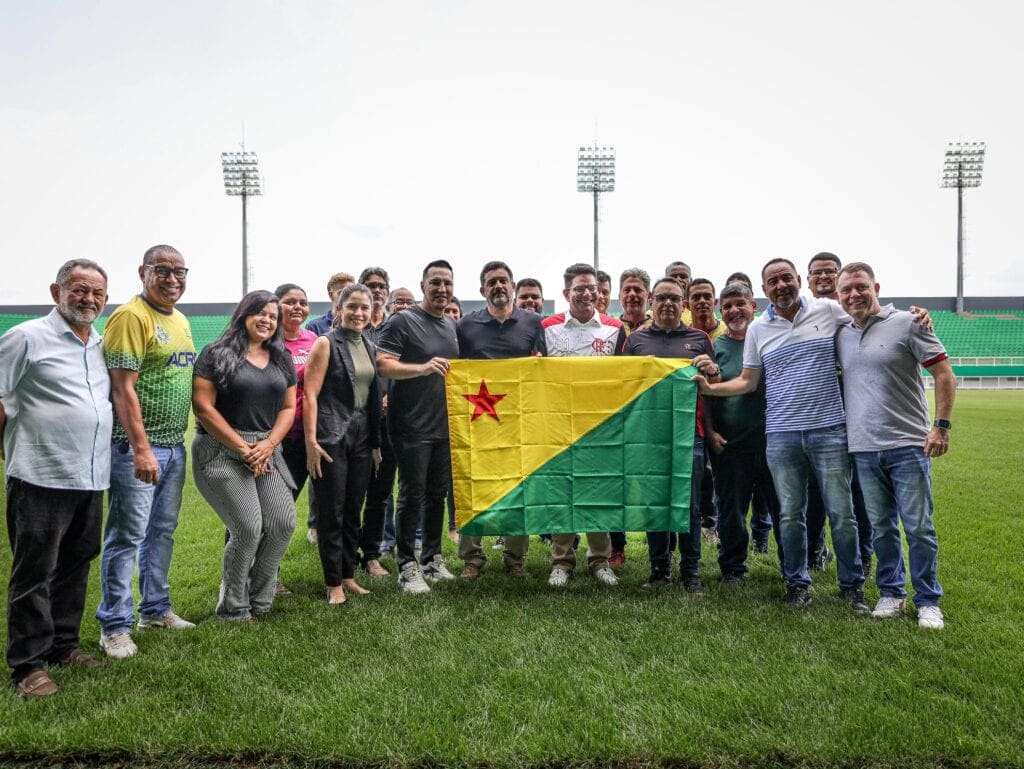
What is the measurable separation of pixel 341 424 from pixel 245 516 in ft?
2.88

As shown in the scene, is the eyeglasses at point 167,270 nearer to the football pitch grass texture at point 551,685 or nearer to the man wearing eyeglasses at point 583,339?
the football pitch grass texture at point 551,685

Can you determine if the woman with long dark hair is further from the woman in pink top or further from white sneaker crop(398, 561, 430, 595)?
white sneaker crop(398, 561, 430, 595)

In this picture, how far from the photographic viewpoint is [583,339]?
537 centimetres

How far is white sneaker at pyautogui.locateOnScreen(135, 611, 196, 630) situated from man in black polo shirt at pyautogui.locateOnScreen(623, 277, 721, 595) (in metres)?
3.02

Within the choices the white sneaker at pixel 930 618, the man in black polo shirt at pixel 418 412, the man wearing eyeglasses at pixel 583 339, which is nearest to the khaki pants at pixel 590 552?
the man wearing eyeglasses at pixel 583 339

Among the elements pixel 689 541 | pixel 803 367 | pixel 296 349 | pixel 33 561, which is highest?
pixel 296 349

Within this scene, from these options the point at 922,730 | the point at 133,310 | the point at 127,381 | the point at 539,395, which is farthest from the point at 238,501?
the point at 922,730

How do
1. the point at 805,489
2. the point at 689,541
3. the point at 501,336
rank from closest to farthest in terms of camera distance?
the point at 805,489 < the point at 689,541 < the point at 501,336

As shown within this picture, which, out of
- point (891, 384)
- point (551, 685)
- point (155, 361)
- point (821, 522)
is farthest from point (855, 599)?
point (155, 361)

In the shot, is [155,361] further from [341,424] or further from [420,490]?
[420,490]

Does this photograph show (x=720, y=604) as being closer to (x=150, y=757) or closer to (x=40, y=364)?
(x=150, y=757)

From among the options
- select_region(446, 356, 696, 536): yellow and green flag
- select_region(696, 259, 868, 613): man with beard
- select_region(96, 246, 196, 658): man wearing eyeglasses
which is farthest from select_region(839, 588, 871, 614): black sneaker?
select_region(96, 246, 196, 658): man wearing eyeglasses

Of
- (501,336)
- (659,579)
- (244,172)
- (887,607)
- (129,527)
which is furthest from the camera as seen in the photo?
(244,172)

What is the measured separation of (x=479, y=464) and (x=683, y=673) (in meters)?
2.02
